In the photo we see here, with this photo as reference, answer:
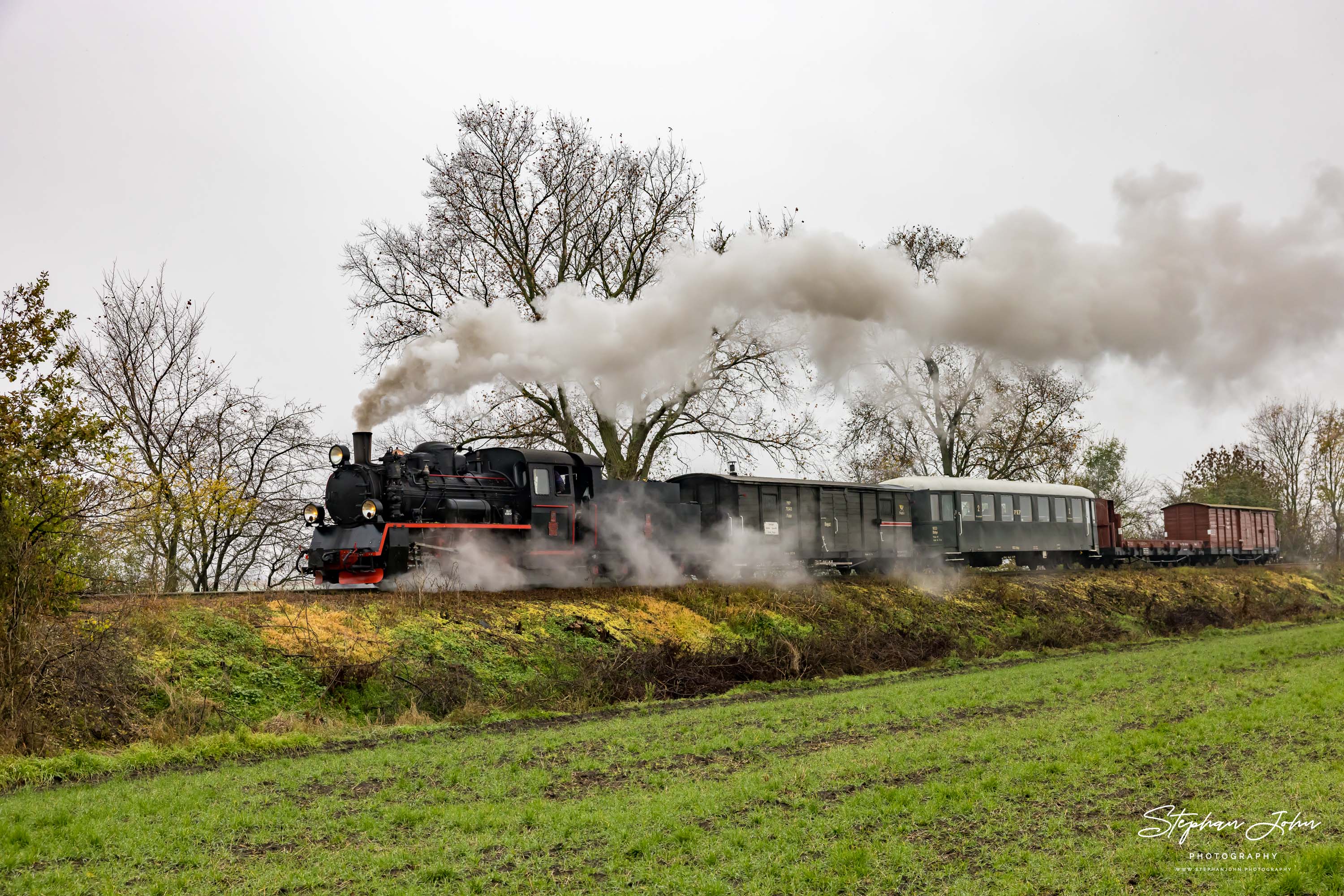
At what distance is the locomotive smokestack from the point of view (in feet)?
58.9

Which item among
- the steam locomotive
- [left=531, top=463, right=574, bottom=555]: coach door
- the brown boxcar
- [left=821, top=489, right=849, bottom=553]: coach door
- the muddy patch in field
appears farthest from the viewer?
the brown boxcar

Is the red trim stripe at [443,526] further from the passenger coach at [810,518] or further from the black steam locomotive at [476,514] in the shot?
the passenger coach at [810,518]

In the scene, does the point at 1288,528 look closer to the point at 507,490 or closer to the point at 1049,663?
the point at 1049,663

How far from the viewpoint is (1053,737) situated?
10430 millimetres

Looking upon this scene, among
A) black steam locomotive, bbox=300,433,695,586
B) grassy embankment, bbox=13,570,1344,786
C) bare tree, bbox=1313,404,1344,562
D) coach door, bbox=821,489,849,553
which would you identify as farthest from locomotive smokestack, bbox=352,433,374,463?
bare tree, bbox=1313,404,1344,562

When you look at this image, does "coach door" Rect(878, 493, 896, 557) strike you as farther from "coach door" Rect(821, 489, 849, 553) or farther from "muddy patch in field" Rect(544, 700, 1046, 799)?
"muddy patch in field" Rect(544, 700, 1046, 799)

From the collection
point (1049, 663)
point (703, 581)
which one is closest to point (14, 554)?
point (703, 581)

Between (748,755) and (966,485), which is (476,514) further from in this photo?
(966,485)

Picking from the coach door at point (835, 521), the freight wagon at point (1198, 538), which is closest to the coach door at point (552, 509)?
the coach door at point (835, 521)

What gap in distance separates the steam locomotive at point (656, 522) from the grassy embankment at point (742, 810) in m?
6.84

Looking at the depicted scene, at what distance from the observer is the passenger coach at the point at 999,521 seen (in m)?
30.7

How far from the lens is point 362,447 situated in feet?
59.4

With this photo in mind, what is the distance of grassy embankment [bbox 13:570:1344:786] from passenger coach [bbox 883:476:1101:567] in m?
4.98

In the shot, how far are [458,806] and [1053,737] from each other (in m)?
6.49
